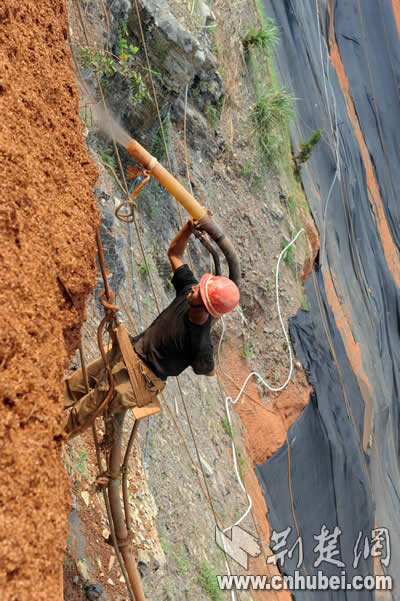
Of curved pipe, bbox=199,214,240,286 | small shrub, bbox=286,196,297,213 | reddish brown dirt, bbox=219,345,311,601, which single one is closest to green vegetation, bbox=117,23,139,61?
curved pipe, bbox=199,214,240,286

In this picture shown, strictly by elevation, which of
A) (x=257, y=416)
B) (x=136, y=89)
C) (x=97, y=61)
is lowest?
(x=257, y=416)

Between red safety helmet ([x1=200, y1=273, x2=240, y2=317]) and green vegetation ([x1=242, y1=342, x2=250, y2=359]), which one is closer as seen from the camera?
red safety helmet ([x1=200, y1=273, x2=240, y2=317])

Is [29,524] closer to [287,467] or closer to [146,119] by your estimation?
[146,119]

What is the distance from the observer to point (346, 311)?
9898mm

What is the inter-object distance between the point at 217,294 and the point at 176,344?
0.39 metres

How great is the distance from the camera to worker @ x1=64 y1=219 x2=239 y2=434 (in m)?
2.26

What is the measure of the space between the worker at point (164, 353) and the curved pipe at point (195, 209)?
0.07m

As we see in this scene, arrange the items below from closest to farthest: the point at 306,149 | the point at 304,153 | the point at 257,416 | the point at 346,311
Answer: the point at 257,416
the point at 306,149
the point at 304,153
the point at 346,311

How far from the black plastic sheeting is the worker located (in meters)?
4.51

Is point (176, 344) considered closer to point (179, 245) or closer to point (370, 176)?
point (179, 245)

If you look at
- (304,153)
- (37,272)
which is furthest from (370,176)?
(37,272)

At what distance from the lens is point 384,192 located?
13.6 metres

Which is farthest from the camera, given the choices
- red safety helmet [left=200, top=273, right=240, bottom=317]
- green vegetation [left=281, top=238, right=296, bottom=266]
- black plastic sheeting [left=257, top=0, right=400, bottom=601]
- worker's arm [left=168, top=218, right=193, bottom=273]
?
green vegetation [left=281, top=238, right=296, bottom=266]

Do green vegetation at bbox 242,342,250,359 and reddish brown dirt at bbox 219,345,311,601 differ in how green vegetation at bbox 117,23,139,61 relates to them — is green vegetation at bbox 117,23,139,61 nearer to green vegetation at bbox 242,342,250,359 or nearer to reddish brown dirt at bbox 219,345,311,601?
reddish brown dirt at bbox 219,345,311,601
